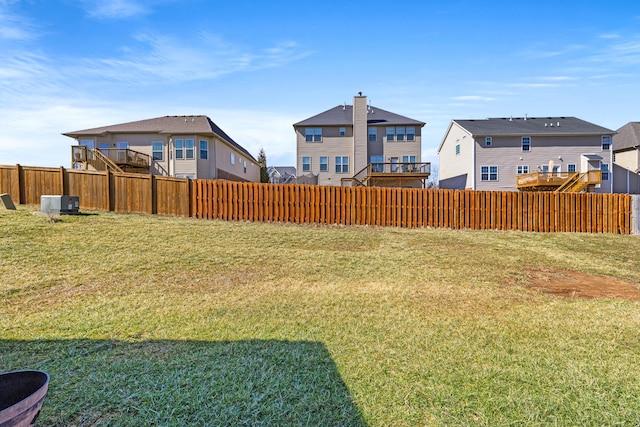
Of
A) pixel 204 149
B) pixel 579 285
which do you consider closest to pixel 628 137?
pixel 579 285

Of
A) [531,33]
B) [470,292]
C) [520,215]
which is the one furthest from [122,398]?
[520,215]

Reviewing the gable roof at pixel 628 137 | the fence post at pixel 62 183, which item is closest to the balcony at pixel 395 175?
the fence post at pixel 62 183

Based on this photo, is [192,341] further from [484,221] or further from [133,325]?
[484,221]

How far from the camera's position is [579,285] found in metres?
7.20

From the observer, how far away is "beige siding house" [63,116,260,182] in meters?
24.3

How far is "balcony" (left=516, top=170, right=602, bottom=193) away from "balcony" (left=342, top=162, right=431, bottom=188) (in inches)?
291

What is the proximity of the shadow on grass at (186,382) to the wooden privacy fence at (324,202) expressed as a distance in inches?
406

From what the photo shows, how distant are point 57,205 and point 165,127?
14.9 meters

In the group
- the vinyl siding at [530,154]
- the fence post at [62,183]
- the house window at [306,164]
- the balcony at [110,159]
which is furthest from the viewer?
the house window at [306,164]

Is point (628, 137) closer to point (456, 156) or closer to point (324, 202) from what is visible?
point (456, 156)

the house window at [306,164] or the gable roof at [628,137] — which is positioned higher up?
the gable roof at [628,137]

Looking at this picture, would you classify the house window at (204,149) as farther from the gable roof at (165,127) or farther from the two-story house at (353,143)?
the two-story house at (353,143)

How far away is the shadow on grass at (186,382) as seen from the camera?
2654 millimetres

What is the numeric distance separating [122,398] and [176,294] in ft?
10.4
